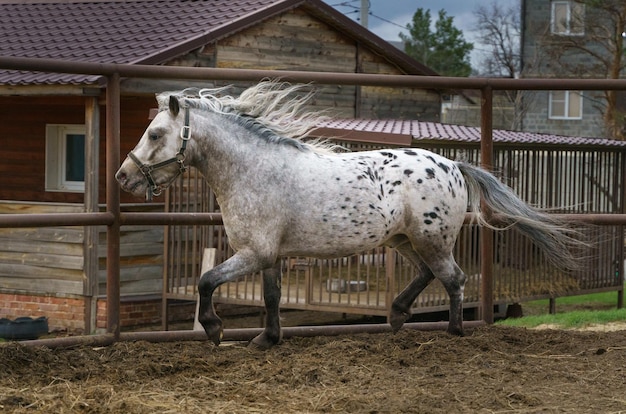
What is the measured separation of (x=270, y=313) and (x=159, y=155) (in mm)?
1110

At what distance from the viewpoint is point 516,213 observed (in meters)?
6.33

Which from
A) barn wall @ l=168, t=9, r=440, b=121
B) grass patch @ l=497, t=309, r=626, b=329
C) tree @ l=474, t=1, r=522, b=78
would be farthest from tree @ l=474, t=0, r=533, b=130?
grass patch @ l=497, t=309, r=626, b=329

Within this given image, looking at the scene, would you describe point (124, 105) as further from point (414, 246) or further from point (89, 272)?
point (414, 246)

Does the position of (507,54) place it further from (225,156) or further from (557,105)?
(225,156)

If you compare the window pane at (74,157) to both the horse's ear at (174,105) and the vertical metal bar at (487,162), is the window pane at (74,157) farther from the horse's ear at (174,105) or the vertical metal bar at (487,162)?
the horse's ear at (174,105)

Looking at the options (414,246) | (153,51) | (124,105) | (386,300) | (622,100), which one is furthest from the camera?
(622,100)

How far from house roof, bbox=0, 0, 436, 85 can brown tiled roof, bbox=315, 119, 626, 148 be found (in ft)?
7.38

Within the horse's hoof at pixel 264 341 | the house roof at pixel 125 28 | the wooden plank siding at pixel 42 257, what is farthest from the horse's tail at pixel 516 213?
the wooden plank siding at pixel 42 257

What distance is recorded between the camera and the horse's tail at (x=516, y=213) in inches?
246

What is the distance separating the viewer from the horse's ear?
544 cm

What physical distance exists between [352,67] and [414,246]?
10.9m

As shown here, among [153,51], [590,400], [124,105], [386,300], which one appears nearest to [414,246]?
[590,400]

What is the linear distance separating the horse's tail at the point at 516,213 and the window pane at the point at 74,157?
357 inches

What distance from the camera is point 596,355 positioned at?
5.73 m
